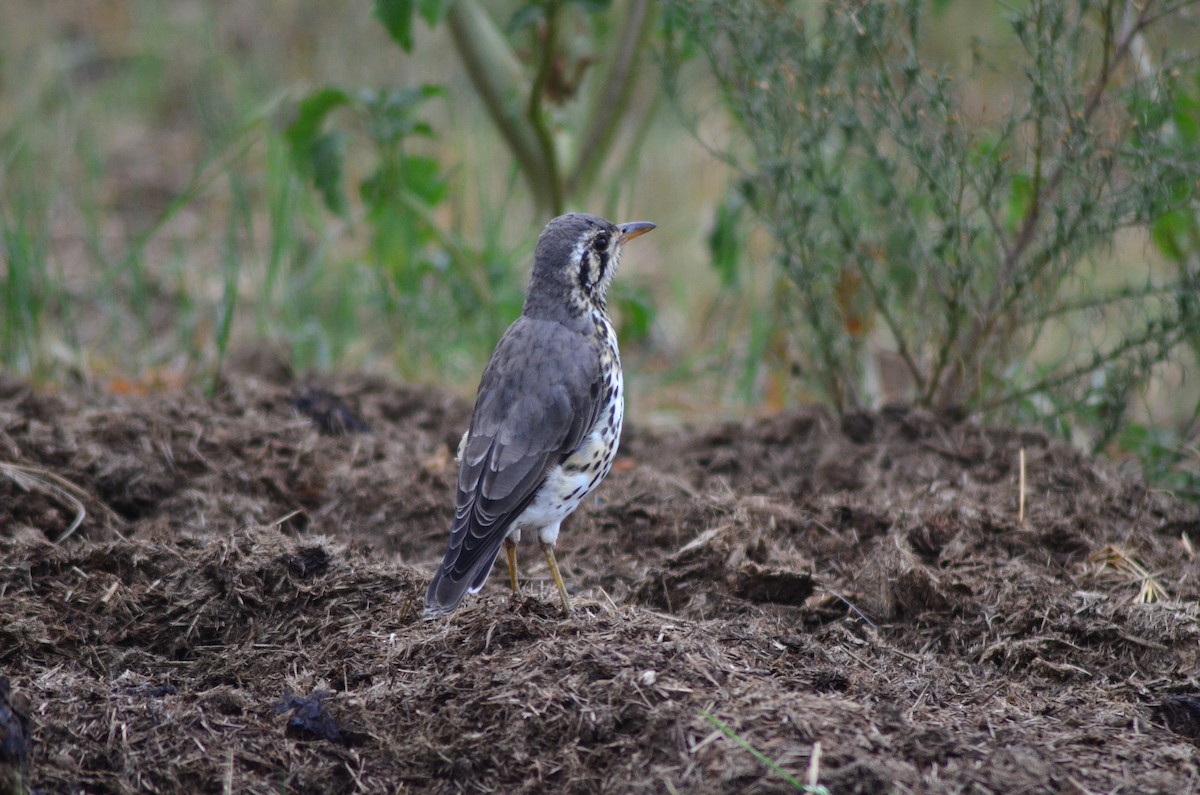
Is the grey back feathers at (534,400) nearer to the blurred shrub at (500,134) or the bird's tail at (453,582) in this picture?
the bird's tail at (453,582)

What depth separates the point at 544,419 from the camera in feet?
14.7

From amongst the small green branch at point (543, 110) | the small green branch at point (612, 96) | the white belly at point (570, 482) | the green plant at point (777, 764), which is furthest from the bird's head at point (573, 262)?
the green plant at point (777, 764)

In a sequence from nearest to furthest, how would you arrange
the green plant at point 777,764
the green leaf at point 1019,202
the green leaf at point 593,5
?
the green plant at point 777,764, the green leaf at point 1019,202, the green leaf at point 593,5

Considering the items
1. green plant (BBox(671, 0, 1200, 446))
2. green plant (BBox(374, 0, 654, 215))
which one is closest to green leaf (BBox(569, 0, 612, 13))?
green plant (BBox(374, 0, 654, 215))

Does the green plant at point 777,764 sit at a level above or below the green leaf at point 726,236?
below

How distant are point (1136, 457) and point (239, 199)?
4952 mm

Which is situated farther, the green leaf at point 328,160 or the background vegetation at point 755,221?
the green leaf at point 328,160

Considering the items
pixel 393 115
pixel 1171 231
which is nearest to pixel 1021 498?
pixel 1171 231

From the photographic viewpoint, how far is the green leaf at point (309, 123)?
239 inches

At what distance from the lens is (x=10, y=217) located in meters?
7.86

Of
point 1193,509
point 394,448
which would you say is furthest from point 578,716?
point 1193,509

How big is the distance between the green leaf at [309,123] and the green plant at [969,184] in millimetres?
1767

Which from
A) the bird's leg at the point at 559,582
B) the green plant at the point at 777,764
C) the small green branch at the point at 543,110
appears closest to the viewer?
the green plant at the point at 777,764

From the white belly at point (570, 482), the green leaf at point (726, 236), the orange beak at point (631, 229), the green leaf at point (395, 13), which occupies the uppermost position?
the green leaf at point (395, 13)
